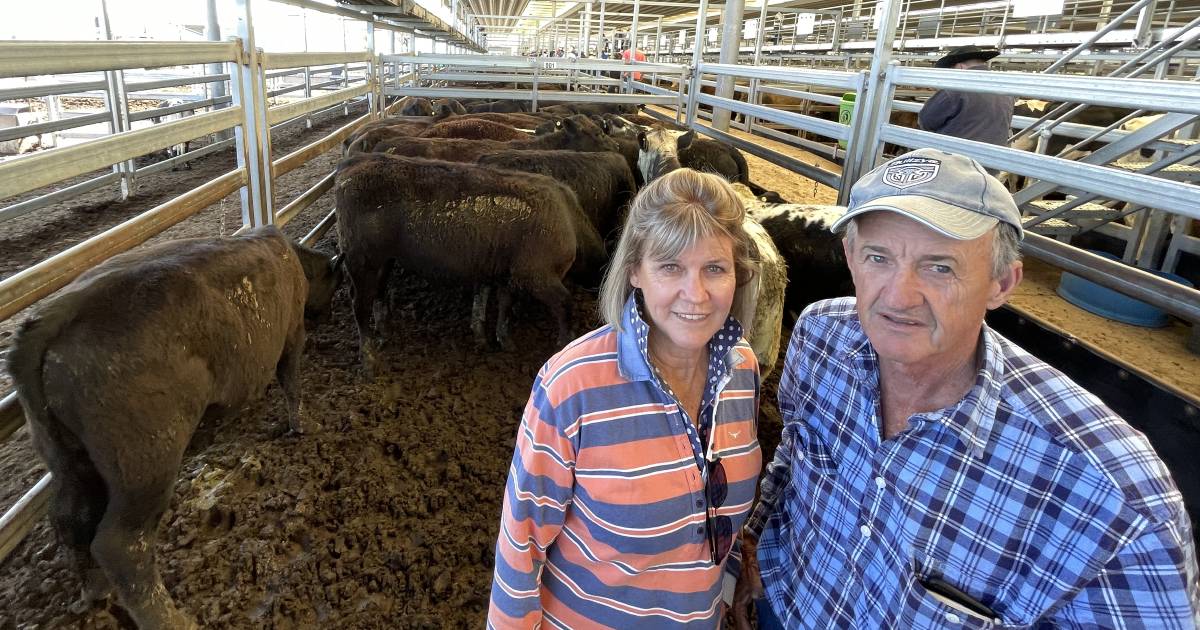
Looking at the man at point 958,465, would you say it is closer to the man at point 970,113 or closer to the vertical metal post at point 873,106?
the vertical metal post at point 873,106

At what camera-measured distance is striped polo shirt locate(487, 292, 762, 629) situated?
143 cm

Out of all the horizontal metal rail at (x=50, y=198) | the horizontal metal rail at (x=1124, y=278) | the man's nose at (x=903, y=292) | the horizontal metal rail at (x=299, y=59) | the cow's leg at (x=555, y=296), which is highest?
the horizontal metal rail at (x=299, y=59)

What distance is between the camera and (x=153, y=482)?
6.91 ft

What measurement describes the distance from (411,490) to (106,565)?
4.02 ft

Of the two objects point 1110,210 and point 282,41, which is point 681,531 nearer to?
point 1110,210

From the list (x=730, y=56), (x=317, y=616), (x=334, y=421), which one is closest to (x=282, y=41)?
(x=730, y=56)

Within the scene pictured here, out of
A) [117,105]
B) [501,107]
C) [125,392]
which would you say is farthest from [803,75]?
[501,107]

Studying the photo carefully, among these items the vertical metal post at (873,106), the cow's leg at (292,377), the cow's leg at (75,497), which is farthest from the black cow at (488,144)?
the cow's leg at (75,497)

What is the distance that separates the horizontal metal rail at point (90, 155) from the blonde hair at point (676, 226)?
6.12ft

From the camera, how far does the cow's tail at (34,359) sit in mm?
1900

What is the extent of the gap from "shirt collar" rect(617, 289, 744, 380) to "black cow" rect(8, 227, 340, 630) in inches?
67.5

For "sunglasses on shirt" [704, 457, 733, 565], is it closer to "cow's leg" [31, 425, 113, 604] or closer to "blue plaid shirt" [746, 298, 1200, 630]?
"blue plaid shirt" [746, 298, 1200, 630]

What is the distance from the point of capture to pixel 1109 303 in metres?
3.00

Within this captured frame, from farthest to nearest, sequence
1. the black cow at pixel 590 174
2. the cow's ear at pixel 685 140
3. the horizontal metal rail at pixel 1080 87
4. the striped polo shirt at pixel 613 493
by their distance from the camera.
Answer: the cow's ear at pixel 685 140, the black cow at pixel 590 174, the horizontal metal rail at pixel 1080 87, the striped polo shirt at pixel 613 493
